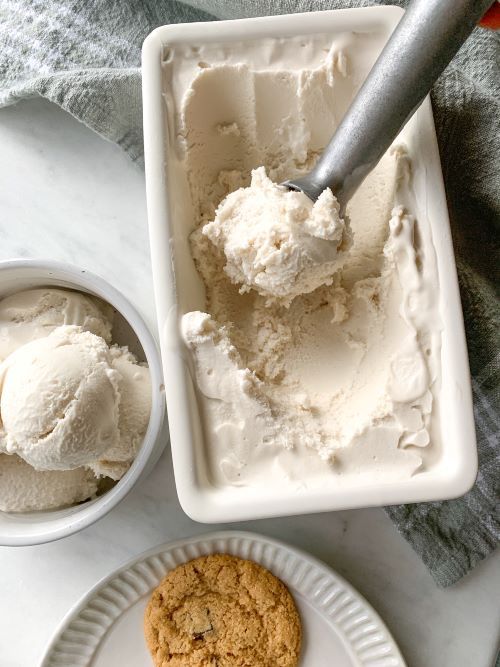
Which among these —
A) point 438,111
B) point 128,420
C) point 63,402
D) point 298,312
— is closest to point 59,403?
point 63,402

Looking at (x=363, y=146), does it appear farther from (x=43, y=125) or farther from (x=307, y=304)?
(x=43, y=125)

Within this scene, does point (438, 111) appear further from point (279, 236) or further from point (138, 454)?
point (138, 454)

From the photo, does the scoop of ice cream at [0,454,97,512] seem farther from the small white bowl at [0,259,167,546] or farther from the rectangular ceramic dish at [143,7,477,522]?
the rectangular ceramic dish at [143,7,477,522]

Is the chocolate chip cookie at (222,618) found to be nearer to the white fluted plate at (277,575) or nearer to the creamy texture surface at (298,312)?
the white fluted plate at (277,575)

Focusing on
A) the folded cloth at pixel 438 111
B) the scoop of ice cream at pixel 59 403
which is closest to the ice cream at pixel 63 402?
the scoop of ice cream at pixel 59 403

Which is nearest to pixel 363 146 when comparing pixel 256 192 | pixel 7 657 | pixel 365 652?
pixel 256 192
